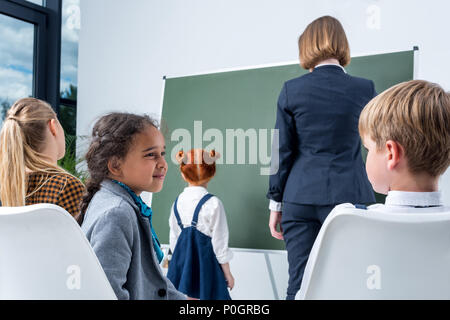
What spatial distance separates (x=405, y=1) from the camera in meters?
2.37

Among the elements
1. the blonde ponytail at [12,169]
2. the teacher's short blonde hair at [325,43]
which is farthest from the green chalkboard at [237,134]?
the blonde ponytail at [12,169]

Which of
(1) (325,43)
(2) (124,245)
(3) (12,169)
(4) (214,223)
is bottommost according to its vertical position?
(4) (214,223)

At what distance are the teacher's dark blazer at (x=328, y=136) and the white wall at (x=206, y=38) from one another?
0.65 m

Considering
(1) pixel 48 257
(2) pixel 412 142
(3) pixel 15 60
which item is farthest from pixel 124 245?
(3) pixel 15 60

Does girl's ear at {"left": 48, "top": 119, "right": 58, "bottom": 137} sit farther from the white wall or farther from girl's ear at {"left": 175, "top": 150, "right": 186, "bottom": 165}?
girl's ear at {"left": 175, "top": 150, "right": 186, "bottom": 165}

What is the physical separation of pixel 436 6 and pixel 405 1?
0.55 feet

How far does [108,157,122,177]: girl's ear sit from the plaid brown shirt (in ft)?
1.27

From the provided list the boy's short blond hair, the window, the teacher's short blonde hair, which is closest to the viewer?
the boy's short blond hair

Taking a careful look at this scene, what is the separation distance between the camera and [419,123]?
0.86 metres

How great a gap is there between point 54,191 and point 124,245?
2.15 ft

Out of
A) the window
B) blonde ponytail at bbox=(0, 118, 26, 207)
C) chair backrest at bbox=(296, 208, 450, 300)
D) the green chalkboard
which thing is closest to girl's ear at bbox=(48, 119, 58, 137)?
blonde ponytail at bbox=(0, 118, 26, 207)

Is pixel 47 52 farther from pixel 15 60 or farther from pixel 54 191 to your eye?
pixel 54 191

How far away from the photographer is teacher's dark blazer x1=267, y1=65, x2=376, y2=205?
5.33 feet

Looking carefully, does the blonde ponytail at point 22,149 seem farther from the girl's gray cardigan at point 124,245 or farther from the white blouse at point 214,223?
the white blouse at point 214,223
